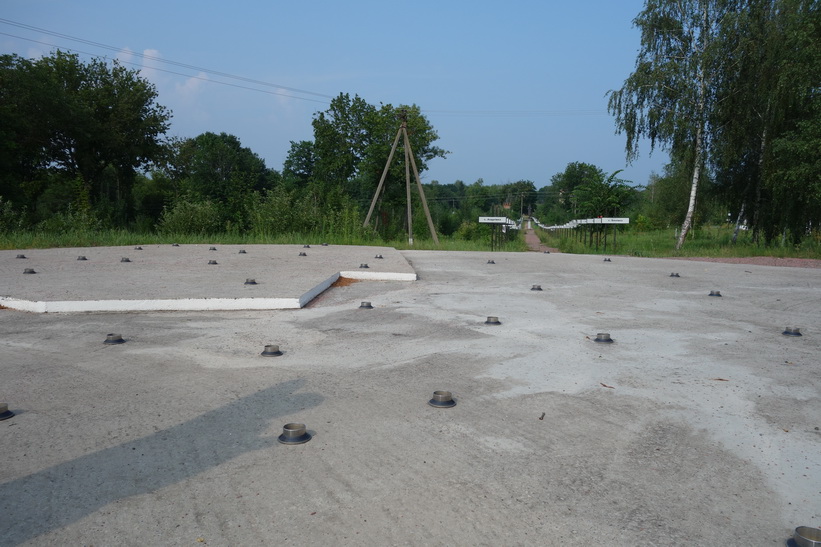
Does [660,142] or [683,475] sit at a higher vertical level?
[660,142]

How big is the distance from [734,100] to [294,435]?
73.2 feet

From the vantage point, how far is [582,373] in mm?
3518

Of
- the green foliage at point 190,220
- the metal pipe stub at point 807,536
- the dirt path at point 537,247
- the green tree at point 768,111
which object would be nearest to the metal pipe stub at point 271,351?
the metal pipe stub at point 807,536

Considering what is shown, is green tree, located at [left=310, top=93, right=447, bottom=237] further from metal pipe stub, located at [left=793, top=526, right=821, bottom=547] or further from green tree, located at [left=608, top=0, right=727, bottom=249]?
metal pipe stub, located at [left=793, top=526, right=821, bottom=547]

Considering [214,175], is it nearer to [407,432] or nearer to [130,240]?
[130,240]

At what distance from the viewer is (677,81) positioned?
2034cm

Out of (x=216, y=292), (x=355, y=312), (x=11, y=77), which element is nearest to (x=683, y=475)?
(x=355, y=312)

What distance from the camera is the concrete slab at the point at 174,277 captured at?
552cm

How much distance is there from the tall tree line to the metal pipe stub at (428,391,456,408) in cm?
1707

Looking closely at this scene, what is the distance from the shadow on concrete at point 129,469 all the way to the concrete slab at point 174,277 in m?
3.11

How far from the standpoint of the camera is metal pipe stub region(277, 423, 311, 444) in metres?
2.45

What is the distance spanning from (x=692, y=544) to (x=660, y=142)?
880 inches

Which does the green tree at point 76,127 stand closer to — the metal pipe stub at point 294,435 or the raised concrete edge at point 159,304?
the raised concrete edge at point 159,304

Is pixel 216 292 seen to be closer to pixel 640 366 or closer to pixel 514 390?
pixel 514 390
